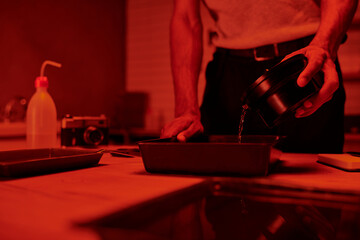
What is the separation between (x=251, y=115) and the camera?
1.18 meters

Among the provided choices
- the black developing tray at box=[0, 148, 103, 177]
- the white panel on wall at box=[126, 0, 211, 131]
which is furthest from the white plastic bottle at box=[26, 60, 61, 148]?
the white panel on wall at box=[126, 0, 211, 131]

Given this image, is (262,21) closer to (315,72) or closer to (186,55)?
(186,55)

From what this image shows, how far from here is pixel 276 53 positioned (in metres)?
1.18

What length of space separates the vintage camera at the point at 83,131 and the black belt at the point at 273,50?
565 millimetres

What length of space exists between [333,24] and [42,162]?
2.51ft

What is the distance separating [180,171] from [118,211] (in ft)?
0.83

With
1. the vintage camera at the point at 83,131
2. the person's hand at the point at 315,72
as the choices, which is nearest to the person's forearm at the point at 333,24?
the person's hand at the point at 315,72

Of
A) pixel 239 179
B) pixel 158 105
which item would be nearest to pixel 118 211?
pixel 239 179

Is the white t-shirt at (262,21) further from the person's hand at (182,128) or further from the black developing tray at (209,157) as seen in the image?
the black developing tray at (209,157)

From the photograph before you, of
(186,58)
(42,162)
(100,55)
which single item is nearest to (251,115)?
(186,58)

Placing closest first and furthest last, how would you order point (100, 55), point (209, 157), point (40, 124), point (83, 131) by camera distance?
point (209, 157) → point (40, 124) → point (83, 131) → point (100, 55)

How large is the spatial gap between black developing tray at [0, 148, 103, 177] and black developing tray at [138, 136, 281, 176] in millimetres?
134

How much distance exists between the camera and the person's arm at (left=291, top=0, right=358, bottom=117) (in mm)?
643

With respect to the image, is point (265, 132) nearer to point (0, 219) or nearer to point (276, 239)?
point (276, 239)
